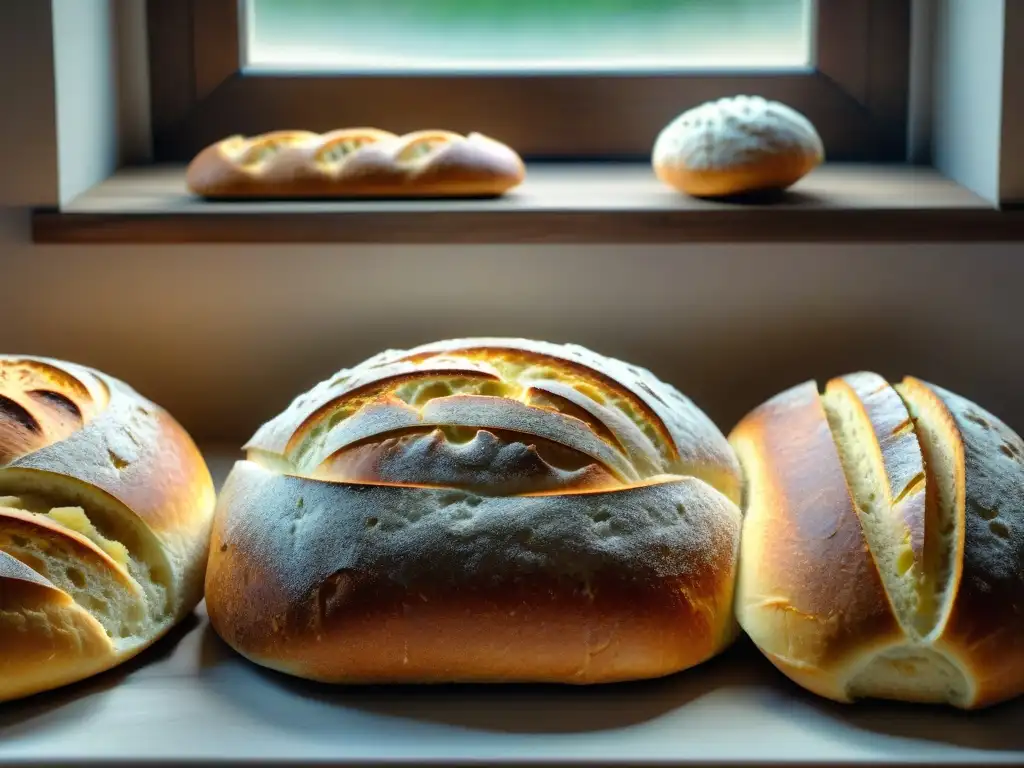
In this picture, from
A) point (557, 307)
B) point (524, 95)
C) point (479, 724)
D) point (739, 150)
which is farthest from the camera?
point (524, 95)

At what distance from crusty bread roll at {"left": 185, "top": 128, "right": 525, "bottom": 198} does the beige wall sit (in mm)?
70

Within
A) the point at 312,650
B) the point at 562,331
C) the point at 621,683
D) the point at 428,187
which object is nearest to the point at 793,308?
the point at 562,331

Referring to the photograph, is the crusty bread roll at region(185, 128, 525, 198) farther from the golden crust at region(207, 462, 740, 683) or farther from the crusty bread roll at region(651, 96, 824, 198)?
the golden crust at region(207, 462, 740, 683)

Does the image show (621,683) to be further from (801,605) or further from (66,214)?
(66,214)

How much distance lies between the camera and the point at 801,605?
851mm

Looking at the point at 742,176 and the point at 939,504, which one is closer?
the point at 939,504

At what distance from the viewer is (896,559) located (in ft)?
2.77

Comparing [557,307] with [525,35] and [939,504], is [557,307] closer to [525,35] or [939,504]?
[525,35]

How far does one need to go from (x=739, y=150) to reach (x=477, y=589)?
542 mm

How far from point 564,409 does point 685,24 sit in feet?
2.35

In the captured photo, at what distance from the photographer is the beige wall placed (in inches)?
49.2

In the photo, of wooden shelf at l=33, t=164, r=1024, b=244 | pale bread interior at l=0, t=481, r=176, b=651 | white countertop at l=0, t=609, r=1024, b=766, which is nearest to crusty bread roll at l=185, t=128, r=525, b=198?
wooden shelf at l=33, t=164, r=1024, b=244

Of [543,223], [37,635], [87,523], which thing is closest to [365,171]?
[543,223]

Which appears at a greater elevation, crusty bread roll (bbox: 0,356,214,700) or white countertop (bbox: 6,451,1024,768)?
crusty bread roll (bbox: 0,356,214,700)
